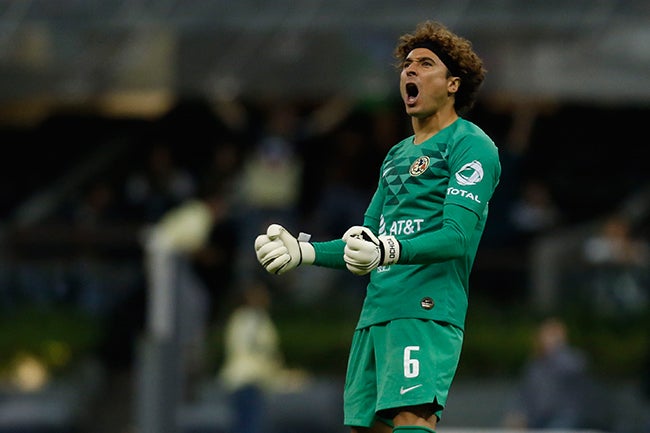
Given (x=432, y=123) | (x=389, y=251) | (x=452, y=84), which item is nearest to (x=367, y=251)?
(x=389, y=251)

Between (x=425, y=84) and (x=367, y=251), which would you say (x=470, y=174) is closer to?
(x=425, y=84)

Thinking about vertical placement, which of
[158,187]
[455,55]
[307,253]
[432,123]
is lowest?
[307,253]

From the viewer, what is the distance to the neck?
633cm

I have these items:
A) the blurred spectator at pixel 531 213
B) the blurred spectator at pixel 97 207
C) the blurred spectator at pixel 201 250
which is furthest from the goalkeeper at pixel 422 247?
the blurred spectator at pixel 97 207

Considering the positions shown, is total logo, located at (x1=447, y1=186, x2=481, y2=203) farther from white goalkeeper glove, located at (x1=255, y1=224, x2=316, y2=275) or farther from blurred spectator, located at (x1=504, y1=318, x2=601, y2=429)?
blurred spectator, located at (x1=504, y1=318, x2=601, y2=429)

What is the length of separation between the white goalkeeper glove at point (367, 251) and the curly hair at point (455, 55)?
2.85ft

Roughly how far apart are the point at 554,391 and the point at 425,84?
9.25 m

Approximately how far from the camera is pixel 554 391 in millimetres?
15031

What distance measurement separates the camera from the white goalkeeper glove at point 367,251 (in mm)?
5688

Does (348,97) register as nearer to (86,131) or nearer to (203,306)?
(203,306)

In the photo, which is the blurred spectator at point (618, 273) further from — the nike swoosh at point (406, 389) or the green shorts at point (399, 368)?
the nike swoosh at point (406, 389)

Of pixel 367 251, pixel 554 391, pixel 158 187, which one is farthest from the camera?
pixel 158 187

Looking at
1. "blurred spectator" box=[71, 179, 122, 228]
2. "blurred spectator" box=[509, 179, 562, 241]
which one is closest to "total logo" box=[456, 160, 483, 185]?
"blurred spectator" box=[509, 179, 562, 241]

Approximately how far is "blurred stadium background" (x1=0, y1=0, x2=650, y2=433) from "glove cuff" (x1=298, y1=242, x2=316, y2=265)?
30.2 ft
